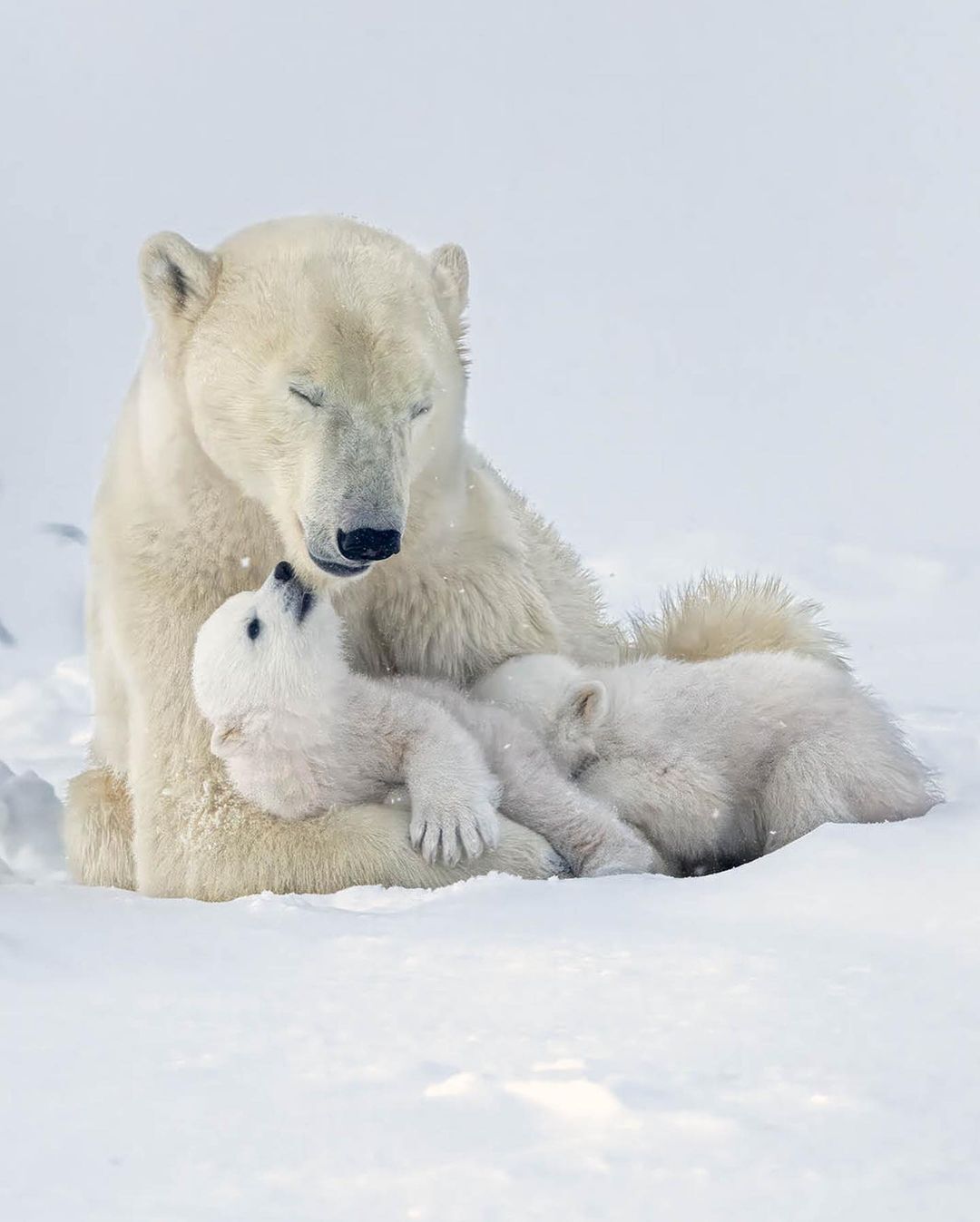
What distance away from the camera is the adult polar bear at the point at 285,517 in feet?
9.73

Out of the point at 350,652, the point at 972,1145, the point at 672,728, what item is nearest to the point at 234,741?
the point at 350,652

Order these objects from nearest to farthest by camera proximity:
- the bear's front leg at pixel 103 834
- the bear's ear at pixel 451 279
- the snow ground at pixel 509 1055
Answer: the snow ground at pixel 509 1055 → the bear's ear at pixel 451 279 → the bear's front leg at pixel 103 834

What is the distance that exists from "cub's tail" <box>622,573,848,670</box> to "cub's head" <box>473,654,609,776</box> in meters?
0.63

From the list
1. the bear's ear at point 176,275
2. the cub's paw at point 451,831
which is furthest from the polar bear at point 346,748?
the bear's ear at point 176,275

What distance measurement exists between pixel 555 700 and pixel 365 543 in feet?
2.84

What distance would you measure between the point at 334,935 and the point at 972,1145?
4.11 ft

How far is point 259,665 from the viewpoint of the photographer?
3.12 m

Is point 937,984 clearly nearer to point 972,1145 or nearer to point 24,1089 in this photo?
point 972,1145

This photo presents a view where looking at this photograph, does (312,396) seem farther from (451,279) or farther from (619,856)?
(619,856)

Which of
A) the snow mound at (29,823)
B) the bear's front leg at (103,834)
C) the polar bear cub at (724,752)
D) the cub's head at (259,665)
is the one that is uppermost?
the cub's head at (259,665)

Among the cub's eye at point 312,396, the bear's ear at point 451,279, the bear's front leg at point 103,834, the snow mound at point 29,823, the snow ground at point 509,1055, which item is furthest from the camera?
the snow mound at point 29,823

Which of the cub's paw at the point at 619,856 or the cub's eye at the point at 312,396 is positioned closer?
the cub's eye at the point at 312,396

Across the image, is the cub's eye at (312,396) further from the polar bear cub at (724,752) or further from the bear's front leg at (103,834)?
the bear's front leg at (103,834)

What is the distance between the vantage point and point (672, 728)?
136 inches
